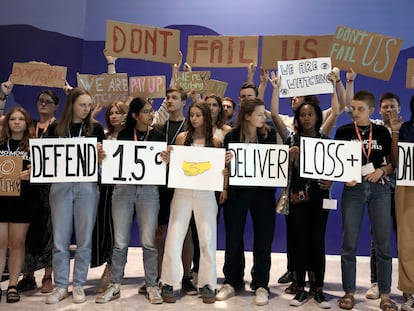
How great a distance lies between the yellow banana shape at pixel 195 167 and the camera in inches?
140

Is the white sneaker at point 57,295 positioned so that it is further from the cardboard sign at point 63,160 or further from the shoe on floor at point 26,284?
the cardboard sign at point 63,160

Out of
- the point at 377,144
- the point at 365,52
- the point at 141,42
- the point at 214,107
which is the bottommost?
the point at 377,144

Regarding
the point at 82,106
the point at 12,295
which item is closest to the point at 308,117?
the point at 82,106

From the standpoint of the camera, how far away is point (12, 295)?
3.63 meters

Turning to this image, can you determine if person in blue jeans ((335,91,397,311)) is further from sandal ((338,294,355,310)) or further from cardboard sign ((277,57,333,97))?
cardboard sign ((277,57,333,97))

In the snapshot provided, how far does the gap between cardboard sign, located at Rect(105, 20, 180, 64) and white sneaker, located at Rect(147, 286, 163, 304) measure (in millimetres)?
2089

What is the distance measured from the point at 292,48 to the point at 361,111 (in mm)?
1096

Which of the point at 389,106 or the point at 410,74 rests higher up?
the point at 410,74

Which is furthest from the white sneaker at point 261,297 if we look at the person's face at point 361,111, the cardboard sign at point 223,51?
the cardboard sign at point 223,51

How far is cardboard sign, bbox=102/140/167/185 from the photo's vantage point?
3559 mm

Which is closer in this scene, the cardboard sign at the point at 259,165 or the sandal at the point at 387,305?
the sandal at the point at 387,305

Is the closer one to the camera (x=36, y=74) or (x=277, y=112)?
(x=277, y=112)

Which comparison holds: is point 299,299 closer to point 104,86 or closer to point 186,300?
point 186,300

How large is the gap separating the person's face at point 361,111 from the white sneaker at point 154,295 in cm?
198
